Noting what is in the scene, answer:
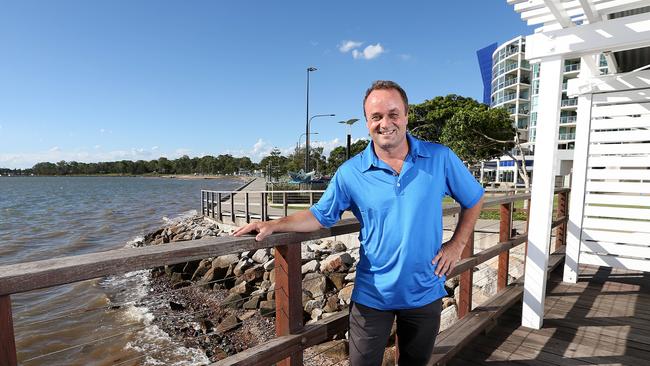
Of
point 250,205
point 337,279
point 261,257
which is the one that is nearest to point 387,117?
point 337,279

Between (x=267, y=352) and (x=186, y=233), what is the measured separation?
13866mm

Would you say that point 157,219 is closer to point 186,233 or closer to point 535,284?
point 186,233

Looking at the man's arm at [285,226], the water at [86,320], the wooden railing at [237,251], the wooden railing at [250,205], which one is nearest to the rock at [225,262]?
the water at [86,320]

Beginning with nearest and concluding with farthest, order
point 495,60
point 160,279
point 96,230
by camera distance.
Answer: point 160,279 < point 96,230 < point 495,60

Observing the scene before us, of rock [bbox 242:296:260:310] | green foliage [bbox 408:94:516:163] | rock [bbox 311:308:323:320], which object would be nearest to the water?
rock [bbox 242:296:260:310]

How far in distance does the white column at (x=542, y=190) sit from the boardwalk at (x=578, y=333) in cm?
22

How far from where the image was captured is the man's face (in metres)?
1.74

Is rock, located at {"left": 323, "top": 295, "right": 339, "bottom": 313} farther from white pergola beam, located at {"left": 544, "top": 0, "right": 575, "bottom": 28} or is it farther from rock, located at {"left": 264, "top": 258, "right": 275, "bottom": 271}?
white pergola beam, located at {"left": 544, "top": 0, "right": 575, "bottom": 28}

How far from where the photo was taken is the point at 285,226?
5.86 feet

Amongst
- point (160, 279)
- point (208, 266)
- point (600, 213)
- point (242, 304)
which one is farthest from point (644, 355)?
point (160, 279)

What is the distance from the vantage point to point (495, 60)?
62.5 meters

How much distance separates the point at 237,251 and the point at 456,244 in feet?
3.38

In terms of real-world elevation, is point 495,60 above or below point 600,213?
above

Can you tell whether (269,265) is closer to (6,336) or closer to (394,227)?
(394,227)
